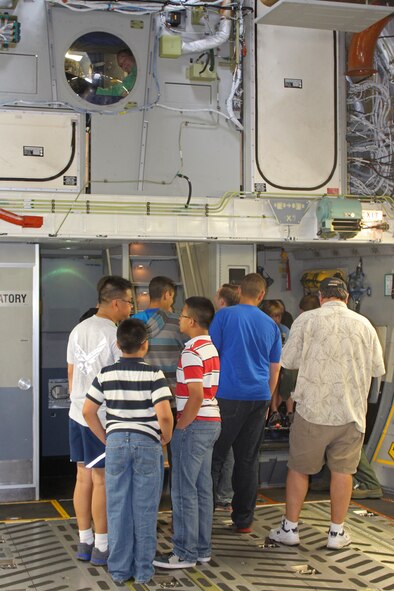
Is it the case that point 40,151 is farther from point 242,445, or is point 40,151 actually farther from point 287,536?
point 287,536

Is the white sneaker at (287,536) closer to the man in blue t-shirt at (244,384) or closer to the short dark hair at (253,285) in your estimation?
the man in blue t-shirt at (244,384)

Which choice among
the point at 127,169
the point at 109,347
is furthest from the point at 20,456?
the point at 127,169

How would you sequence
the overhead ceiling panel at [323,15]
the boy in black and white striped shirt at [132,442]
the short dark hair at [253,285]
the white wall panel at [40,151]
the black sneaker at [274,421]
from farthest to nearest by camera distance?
the black sneaker at [274,421] → the white wall panel at [40,151] → the overhead ceiling panel at [323,15] → the short dark hair at [253,285] → the boy in black and white striped shirt at [132,442]

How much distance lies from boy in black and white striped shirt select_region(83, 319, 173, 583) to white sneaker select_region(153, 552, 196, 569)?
0.28m

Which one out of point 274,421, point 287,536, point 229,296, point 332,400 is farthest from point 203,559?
point 274,421

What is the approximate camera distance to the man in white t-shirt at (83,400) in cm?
529

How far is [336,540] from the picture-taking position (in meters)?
5.72

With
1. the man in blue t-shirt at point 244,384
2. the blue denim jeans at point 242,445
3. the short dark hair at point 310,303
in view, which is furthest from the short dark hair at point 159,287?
the short dark hair at point 310,303

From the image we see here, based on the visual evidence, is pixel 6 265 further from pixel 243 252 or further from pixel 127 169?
pixel 243 252

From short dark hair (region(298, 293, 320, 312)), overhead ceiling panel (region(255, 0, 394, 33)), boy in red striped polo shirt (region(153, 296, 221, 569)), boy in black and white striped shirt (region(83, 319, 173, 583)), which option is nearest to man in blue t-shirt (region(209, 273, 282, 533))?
boy in red striped polo shirt (region(153, 296, 221, 569))

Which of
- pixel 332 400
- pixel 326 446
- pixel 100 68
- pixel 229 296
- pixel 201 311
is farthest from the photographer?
pixel 100 68

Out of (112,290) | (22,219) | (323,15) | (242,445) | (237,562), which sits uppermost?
(323,15)

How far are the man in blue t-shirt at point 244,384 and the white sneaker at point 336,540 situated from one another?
0.62 meters

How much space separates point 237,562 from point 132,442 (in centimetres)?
122
